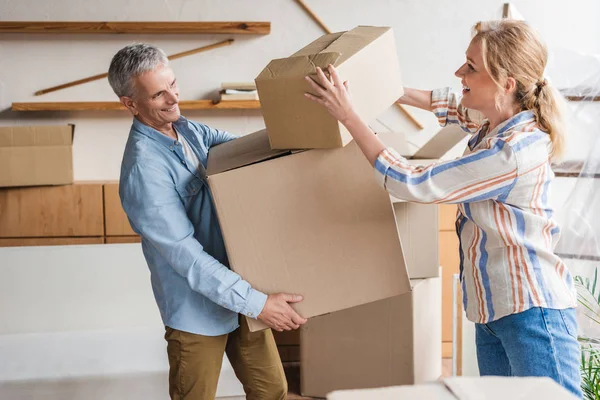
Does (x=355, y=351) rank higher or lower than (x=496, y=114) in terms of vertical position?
lower

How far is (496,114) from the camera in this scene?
1448mm

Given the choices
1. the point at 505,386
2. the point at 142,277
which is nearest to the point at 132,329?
the point at 142,277

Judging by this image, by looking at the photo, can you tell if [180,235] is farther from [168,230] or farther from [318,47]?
[318,47]

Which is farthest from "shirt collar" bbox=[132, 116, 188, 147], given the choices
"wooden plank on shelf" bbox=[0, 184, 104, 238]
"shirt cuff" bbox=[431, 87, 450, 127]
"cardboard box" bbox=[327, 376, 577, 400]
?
"wooden plank on shelf" bbox=[0, 184, 104, 238]

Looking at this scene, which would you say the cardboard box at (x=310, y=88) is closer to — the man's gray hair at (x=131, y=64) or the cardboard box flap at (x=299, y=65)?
the cardboard box flap at (x=299, y=65)

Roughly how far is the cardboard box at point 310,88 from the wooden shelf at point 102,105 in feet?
5.62

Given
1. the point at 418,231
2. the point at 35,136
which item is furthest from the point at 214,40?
the point at 418,231

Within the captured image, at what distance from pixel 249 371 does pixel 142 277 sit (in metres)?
1.12

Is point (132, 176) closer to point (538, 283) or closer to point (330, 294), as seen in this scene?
point (330, 294)

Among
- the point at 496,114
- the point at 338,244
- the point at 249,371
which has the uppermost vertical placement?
the point at 496,114

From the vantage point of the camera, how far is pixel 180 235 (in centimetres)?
155

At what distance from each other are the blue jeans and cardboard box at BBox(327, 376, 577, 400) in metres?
0.44

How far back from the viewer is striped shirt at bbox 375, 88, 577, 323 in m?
1.35

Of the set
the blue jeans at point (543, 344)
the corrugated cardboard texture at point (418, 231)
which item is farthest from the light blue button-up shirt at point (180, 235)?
the corrugated cardboard texture at point (418, 231)
